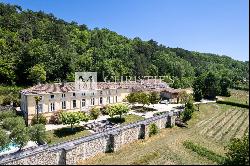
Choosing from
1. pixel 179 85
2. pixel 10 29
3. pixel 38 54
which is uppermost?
pixel 10 29

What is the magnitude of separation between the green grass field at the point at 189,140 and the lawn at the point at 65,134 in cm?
910

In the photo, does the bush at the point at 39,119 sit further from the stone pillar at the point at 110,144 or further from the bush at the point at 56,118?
the stone pillar at the point at 110,144

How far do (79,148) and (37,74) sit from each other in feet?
128

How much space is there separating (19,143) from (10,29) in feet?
201

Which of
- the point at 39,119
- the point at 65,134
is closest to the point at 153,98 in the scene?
the point at 65,134

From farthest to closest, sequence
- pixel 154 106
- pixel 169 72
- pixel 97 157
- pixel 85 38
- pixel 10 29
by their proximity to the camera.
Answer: pixel 169 72 < pixel 85 38 < pixel 10 29 < pixel 154 106 < pixel 97 157

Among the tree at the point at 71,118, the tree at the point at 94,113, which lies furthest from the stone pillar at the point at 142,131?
the tree at the point at 94,113

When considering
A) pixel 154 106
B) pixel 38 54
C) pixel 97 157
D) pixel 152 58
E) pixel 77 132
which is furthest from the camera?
pixel 152 58

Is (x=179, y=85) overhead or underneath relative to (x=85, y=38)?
underneath

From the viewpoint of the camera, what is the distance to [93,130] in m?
49.0

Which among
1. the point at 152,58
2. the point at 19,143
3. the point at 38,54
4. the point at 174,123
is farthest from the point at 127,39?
the point at 19,143

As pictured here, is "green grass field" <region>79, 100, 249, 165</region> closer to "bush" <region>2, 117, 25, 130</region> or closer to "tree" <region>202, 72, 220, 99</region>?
"bush" <region>2, 117, 25, 130</region>

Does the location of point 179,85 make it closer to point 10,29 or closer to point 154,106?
point 154,106

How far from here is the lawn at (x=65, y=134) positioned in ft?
147
